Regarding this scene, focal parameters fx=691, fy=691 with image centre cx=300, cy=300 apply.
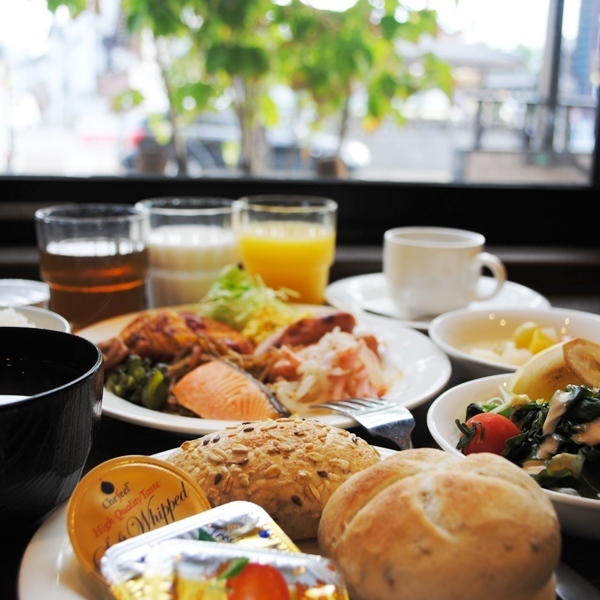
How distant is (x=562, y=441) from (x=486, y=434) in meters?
0.11

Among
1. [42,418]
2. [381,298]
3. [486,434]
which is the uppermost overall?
[42,418]

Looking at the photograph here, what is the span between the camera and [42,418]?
2.50ft

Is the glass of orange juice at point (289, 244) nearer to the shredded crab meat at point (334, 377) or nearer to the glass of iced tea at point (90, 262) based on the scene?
the glass of iced tea at point (90, 262)

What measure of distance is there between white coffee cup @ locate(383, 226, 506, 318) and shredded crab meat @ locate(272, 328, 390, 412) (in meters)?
0.50

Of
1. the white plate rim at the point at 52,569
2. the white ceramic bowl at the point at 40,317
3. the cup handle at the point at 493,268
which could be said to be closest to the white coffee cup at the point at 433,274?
the cup handle at the point at 493,268

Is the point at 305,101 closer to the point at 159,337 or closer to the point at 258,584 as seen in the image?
the point at 159,337

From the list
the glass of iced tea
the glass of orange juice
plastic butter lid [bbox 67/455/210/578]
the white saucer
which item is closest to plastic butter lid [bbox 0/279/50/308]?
the glass of iced tea

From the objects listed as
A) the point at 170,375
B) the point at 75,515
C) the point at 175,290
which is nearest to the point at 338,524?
the point at 75,515

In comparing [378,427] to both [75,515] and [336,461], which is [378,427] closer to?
[336,461]

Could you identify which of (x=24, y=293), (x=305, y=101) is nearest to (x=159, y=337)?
(x=24, y=293)

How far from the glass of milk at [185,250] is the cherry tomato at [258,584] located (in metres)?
1.46

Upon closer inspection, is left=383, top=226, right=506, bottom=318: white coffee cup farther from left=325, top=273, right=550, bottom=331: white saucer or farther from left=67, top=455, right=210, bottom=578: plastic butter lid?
left=67, top=455, right=210, bottom=578: plastic butter lid

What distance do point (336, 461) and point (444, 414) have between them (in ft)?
0.94

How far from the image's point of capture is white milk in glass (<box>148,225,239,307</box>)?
202 cm
